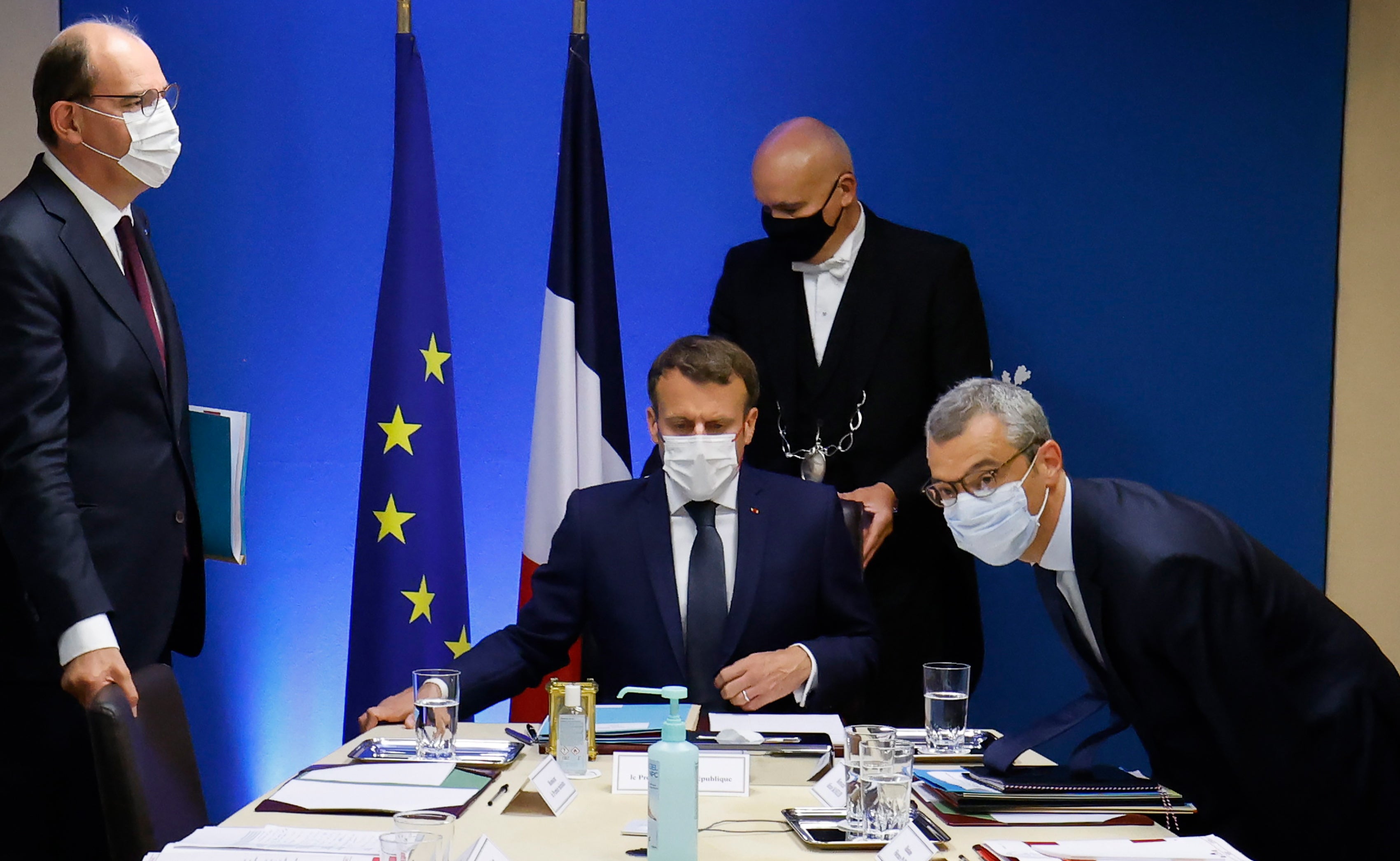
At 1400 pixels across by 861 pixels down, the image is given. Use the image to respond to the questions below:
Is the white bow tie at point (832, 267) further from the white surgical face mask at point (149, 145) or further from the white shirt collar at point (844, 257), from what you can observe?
the white surgical face mask at point (149, 145)

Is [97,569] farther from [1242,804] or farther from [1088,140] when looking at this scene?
[1088,140]

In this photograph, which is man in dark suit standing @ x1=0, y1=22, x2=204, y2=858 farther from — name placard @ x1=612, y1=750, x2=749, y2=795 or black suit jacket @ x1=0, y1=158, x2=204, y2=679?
name placard @ x1=612, y1=750, x2=749, y2=795

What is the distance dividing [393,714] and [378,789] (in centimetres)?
39

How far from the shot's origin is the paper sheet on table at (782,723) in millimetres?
2133

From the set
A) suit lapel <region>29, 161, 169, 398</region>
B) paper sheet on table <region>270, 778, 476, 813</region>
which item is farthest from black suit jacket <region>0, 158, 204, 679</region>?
paper sheet on table <region>270, 778, 476, 813</region>

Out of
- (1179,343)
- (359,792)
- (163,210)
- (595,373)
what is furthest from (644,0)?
(359,792)

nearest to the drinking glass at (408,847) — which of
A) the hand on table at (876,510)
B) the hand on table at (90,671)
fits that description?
the hand on table at (90,671)

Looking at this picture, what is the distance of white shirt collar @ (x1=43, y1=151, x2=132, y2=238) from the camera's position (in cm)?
241

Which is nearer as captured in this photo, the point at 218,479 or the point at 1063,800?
the point at 1063,800

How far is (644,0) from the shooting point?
382 cm

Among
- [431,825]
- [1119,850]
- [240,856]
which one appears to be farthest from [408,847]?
[1119,850]

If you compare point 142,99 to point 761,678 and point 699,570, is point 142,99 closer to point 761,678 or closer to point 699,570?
point 699,570

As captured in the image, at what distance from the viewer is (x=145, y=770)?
1.73 m

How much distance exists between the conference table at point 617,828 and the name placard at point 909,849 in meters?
0.07
